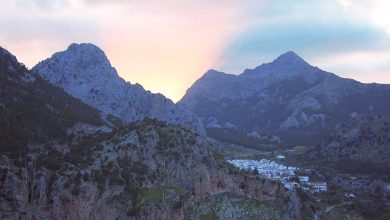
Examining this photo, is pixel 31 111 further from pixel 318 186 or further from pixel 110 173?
pixel 318 186

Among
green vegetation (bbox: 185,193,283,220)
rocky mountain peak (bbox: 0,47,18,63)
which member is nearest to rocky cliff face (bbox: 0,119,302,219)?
green vegetation (bbox: 185,193,283,220)

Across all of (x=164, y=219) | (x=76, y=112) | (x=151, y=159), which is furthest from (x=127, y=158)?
(x=76, y=112)

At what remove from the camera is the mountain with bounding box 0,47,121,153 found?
104375mm

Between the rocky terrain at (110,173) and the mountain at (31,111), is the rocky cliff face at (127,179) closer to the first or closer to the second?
the rocky terrain at (110,173)

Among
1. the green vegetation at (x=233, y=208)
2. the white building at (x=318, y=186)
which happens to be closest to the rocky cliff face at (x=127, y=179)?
the green vegetation at (x=233, y=208)

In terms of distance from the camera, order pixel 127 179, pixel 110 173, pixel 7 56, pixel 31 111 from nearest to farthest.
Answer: pixel 110 173 → pixel 127 179 → pixel 31 111 → pixel 7 56

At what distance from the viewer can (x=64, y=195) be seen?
90688 mm

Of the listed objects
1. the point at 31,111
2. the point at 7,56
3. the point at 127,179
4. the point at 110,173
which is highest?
the point at 7,56

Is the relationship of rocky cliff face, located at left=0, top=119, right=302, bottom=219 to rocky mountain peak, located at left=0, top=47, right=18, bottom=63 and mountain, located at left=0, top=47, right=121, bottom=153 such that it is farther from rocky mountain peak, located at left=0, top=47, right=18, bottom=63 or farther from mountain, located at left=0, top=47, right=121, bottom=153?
rocky mountain peak, located at left=0, top=47, right=18, bottom=63

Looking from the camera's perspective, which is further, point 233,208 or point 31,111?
point 31,111

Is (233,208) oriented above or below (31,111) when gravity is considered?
below

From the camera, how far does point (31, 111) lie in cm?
11788

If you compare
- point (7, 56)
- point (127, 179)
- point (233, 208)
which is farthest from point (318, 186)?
point (7, 56)

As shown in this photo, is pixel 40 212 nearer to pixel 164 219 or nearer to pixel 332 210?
pixel 164 219
